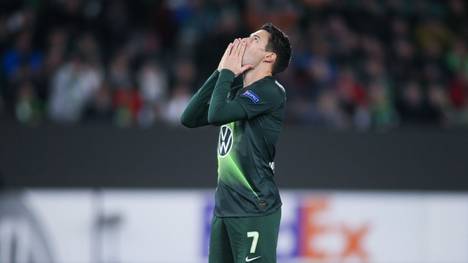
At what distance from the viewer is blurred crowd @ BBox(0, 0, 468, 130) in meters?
11.5

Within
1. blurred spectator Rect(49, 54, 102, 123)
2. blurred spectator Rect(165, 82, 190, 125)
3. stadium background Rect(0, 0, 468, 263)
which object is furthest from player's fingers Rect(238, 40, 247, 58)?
blurred spectator Rect(165, 82, 190, 125)

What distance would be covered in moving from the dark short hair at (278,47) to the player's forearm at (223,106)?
0.43 m

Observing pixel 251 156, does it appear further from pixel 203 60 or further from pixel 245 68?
pixel 203 60

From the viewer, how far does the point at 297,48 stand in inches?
504

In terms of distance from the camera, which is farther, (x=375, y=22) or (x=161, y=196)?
(x=375, y=22)

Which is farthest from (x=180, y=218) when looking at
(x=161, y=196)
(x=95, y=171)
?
(x=95, y=171)

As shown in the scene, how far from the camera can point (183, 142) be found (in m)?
11.3

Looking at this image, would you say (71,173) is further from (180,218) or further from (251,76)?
(251,76)

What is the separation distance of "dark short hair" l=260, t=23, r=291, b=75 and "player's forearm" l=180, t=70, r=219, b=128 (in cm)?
41

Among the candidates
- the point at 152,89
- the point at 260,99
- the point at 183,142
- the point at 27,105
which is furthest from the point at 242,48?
the point at 152,89

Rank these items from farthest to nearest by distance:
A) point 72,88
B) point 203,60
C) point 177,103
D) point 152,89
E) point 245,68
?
point 203,60 → point 152,89 → point 177,103 → point 72,88 → point 245,68

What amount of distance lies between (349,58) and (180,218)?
3491mm

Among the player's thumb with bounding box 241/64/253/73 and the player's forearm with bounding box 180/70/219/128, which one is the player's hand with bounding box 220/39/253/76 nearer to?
the player's thumb with bounding box 241/64/253/73

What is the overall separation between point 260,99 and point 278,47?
1.39ft
